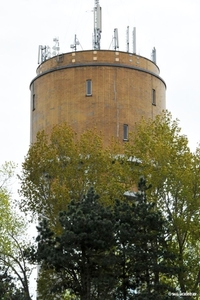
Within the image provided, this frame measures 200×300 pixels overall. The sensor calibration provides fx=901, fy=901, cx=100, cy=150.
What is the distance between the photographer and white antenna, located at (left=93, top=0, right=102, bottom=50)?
45.0 m

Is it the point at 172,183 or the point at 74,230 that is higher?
the point at 172,183

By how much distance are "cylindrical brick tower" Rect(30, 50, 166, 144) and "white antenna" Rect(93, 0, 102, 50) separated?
5.41ft

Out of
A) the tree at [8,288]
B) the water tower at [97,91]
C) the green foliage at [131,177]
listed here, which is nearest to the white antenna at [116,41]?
the water tower at [97,91]

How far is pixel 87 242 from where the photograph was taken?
2934 centimetres

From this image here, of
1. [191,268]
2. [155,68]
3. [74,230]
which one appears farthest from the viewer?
[155,68]

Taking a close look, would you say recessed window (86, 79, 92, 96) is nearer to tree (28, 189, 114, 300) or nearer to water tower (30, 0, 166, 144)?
water tower (30, 0, 166, 144)

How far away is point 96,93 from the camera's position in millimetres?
42844

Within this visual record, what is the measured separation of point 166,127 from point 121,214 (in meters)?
5.50

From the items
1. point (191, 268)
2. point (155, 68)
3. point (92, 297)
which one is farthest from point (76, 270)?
point (155, 68)

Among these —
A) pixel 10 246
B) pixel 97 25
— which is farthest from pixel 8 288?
pixel 97 25

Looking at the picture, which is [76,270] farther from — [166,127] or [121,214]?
[166,127]

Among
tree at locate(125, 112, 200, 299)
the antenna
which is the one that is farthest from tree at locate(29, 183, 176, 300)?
the antenna

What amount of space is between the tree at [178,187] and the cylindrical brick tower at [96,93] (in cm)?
868

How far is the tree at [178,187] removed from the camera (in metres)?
31.7
